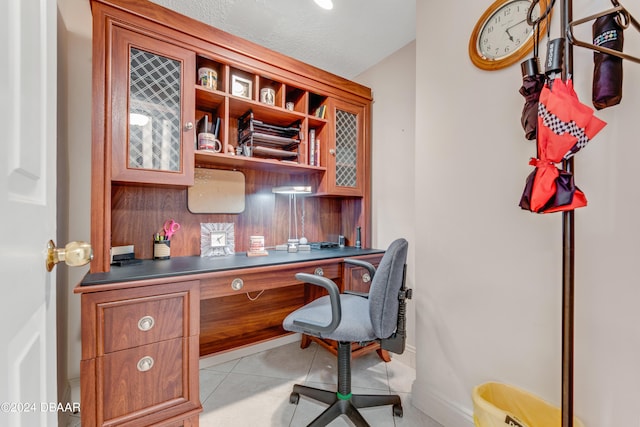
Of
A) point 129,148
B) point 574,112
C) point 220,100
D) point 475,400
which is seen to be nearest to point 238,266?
point 129,148

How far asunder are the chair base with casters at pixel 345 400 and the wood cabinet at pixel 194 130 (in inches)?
42.0

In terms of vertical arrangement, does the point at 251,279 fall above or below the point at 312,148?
below

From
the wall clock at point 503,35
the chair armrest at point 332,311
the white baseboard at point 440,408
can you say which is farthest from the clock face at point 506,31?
the white baseboard at point 440,408

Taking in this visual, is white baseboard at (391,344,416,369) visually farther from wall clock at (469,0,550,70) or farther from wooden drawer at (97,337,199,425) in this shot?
wall clock at (469,0,550,70)

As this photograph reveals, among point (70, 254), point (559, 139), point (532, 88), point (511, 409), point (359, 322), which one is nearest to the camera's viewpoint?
point (70, 254)

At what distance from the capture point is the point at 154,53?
1483 mm

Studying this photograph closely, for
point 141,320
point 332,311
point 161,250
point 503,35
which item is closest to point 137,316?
point 141,320

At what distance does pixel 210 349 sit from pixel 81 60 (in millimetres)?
2066

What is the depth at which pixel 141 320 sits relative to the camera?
1224mm

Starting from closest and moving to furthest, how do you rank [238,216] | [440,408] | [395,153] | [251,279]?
[440,408] < [251,279] < [238,216] < [395,153]

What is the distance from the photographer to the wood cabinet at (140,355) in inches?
44.4

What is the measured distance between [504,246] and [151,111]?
1957 mm

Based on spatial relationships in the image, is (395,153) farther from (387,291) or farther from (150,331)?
(150,331)
